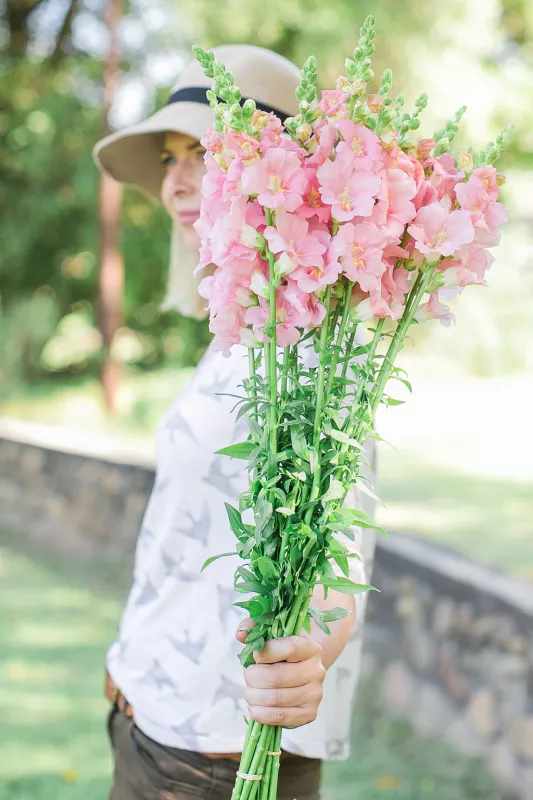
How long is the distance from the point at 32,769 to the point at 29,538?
3.28m

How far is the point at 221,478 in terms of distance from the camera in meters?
1.51

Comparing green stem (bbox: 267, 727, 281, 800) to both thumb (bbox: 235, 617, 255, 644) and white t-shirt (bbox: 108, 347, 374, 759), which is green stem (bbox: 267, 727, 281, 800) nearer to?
thumb (bbox: 235, 617, 255, 644)

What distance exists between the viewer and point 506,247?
50.4 ft

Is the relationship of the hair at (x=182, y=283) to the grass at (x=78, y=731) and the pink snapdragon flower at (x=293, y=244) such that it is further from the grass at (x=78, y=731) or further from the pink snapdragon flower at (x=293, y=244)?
the grass at (x=78, y=731)

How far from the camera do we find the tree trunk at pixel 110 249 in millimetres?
10789

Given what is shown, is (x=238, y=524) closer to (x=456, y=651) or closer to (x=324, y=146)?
(x=324, y=146)

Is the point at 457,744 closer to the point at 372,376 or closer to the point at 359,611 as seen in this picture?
the point at 359,611

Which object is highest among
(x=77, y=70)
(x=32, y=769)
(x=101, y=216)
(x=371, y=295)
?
(x=77, y=70)

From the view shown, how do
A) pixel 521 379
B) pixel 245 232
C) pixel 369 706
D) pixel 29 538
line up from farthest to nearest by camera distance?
pixel 521 379, pixel 29 538, pixel 369 706, pixel 245 232

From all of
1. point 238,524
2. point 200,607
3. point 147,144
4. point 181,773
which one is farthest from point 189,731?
point 147,144

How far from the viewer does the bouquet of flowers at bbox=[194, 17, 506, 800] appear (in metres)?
0.99

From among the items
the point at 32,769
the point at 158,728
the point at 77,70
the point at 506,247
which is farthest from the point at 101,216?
the point at 158,728

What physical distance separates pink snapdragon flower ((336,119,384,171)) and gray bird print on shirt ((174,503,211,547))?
700 mm

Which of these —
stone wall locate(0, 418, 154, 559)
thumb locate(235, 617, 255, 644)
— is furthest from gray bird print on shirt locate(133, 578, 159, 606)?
stone wall locate(0, 418, 154, 559)
